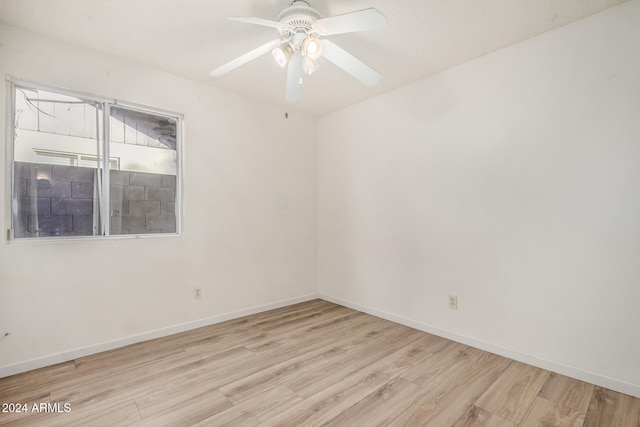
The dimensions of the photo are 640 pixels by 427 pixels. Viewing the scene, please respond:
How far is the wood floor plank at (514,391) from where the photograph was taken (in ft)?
5.68

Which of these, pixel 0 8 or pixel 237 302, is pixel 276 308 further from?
pixel 0 8

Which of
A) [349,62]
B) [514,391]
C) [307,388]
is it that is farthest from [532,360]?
[349,62]

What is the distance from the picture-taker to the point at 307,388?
6.36 ft

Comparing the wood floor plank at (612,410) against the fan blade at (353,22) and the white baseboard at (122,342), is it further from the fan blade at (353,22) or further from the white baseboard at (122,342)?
the white baseboard at (122,342)

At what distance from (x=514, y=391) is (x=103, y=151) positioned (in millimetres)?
3517

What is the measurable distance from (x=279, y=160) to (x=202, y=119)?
972mm

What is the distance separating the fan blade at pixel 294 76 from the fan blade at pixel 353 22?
0.28m

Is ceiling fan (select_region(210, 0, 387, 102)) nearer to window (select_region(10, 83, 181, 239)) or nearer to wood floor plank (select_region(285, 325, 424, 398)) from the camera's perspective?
window (select_region(10, 83, 181, 239))

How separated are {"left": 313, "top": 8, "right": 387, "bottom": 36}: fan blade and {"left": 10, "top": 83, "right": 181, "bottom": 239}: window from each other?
1.85 metres

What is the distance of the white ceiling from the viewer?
1.86 meters

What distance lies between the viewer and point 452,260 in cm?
269

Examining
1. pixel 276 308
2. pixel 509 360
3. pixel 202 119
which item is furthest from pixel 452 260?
pixel 202 119

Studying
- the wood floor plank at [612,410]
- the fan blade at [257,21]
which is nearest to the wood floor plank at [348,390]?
the wood floor plank at [612,410]

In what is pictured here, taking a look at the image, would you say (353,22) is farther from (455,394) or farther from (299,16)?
(455,394)
